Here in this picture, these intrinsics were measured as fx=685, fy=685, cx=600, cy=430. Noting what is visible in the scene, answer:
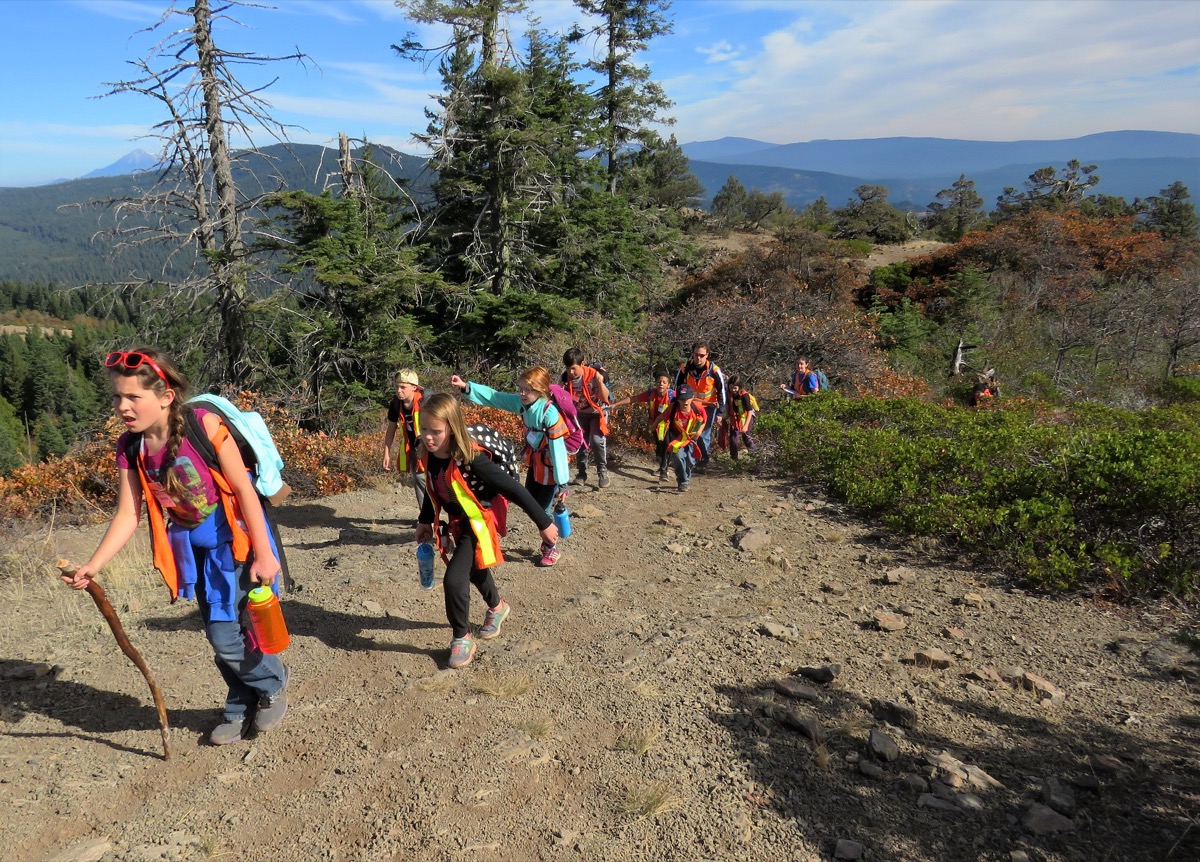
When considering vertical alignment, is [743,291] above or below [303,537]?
above

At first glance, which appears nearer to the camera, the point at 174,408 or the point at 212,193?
the point at 174,408

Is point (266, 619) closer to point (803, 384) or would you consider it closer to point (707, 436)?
point (707, 436)

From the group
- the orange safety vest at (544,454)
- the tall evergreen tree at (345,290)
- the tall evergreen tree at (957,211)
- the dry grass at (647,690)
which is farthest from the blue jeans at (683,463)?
the tall evergreen tree at (957,211)

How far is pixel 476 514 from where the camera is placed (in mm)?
3773

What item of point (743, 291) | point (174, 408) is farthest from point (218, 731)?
point (743, 291)

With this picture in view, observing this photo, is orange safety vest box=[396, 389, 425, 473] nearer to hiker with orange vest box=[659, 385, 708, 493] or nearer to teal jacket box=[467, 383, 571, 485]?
teal jacket box=[467, 383, 571, 485]

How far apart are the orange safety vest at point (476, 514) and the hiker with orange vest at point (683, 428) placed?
430 cm

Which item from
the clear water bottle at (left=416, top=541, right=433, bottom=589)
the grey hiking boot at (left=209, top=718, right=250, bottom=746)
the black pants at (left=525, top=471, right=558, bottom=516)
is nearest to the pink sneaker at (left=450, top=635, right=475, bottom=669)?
the clear water bottle at (left=416, top=541, right=433, bottom=589)

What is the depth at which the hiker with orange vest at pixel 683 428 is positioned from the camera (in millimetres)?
7879

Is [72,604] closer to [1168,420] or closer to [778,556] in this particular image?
[778,556]

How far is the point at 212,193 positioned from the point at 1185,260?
1155 inches

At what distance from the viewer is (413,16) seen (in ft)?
57.2

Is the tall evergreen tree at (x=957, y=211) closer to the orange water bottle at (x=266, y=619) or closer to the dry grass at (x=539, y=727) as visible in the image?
the dry grass at (x=539, y=727)

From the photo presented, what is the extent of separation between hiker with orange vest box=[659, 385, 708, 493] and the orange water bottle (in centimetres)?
547
